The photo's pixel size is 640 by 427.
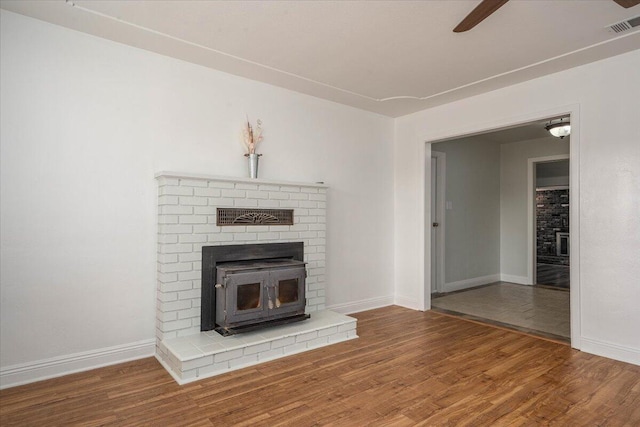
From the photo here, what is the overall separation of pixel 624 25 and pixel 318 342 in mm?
3399

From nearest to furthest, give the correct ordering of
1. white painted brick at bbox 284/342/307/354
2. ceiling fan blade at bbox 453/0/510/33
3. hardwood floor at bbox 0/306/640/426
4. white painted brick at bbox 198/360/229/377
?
ceiling fan blade at bbox 453/0/510/33
hardwood floor at bbox 0/306/640/426
white painted brick at bbox 198/360/229/377
white painted brick at bbox 284/342/307/354

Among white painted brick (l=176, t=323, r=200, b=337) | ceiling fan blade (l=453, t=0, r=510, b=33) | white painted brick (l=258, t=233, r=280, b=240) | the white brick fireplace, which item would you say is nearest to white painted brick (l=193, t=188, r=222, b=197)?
the white brick fireplace

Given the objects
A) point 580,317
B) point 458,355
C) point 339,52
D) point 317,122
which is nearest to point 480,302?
point 580,317

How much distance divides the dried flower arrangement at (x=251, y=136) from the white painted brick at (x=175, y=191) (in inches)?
28.7

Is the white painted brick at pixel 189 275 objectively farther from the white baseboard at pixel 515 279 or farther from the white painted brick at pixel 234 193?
the white baseboard at pixel 515 279

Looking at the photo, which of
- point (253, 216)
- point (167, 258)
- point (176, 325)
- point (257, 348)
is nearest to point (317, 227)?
point (253, 216)

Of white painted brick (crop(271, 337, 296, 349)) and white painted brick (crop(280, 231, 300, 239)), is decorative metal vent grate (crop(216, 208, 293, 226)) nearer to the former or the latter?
white painted brick (crop(280, 231, 300, 239))

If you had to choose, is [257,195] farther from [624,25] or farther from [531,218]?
[531,218]

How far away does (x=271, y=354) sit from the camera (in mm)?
3045

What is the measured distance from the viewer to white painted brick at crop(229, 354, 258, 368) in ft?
9.30

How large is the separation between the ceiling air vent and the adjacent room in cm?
2

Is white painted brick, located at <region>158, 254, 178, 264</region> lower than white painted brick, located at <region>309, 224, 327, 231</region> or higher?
lower

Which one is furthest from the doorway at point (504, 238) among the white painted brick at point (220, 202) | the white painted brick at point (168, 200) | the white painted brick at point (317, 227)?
the white painted brick at point (168, 200)

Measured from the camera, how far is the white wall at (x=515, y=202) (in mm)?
→ 6488
